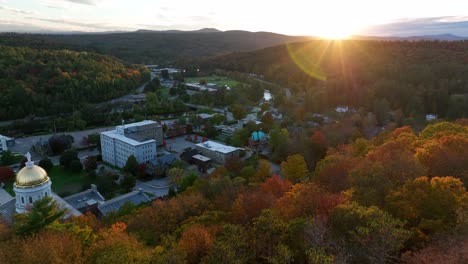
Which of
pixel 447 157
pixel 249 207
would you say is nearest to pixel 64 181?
pixel 249 207

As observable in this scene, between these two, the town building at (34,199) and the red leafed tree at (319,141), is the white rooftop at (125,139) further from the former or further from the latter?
the red leafed tree at (319,141)

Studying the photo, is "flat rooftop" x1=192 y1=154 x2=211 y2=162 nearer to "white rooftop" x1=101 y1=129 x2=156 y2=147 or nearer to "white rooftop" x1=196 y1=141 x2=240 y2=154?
"white rooftop" x1=196 y1=141 x2=240 y2=154

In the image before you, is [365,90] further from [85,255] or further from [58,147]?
[85,255]

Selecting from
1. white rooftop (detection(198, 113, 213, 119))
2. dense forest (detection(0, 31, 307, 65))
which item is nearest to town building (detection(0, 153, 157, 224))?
white rooftop (detection(198, 113, 213, 119))

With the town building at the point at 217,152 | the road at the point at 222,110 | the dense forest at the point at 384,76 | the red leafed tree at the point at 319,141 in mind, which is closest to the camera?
the red leafed tree at the point at 319,141

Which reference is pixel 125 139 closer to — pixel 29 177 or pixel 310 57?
pixel 29 177

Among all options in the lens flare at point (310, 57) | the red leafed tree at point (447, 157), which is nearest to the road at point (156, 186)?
the red leafed tree at point (447, 157)

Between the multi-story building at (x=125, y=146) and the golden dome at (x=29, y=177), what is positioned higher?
the golden dome at (x=29, y=177)
